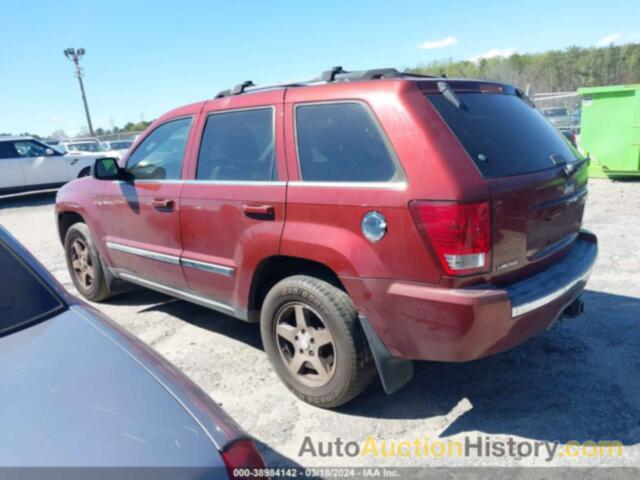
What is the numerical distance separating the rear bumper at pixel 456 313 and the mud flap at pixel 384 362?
4cm

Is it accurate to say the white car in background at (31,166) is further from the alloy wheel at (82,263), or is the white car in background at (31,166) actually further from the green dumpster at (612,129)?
the green dumpster at (612,129)

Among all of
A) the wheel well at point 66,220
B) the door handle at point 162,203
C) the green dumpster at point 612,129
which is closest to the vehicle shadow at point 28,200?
the wheel well at point 66,220

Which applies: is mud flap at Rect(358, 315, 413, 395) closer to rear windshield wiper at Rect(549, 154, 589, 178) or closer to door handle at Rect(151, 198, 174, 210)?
rear windshield wiper at Rect(549, 154, 589, 178)

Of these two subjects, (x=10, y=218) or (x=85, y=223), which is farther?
(x=10, y=218)

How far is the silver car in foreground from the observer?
55.6 inches

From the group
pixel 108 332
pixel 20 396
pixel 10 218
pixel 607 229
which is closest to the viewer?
pixel 20 396

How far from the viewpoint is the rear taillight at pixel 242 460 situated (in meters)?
1.47

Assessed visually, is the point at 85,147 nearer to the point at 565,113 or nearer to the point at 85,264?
the point at 85,264

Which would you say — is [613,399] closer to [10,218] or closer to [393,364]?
[393,364]

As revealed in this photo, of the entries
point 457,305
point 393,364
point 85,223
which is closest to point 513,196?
point 457,305

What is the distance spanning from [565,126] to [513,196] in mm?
14260

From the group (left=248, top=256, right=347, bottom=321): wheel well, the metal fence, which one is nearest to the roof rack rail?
(left=248, top=256, right=347, bottom=321): wheel well

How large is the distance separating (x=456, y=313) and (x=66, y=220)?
4696mm

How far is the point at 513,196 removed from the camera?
99.4 inches
